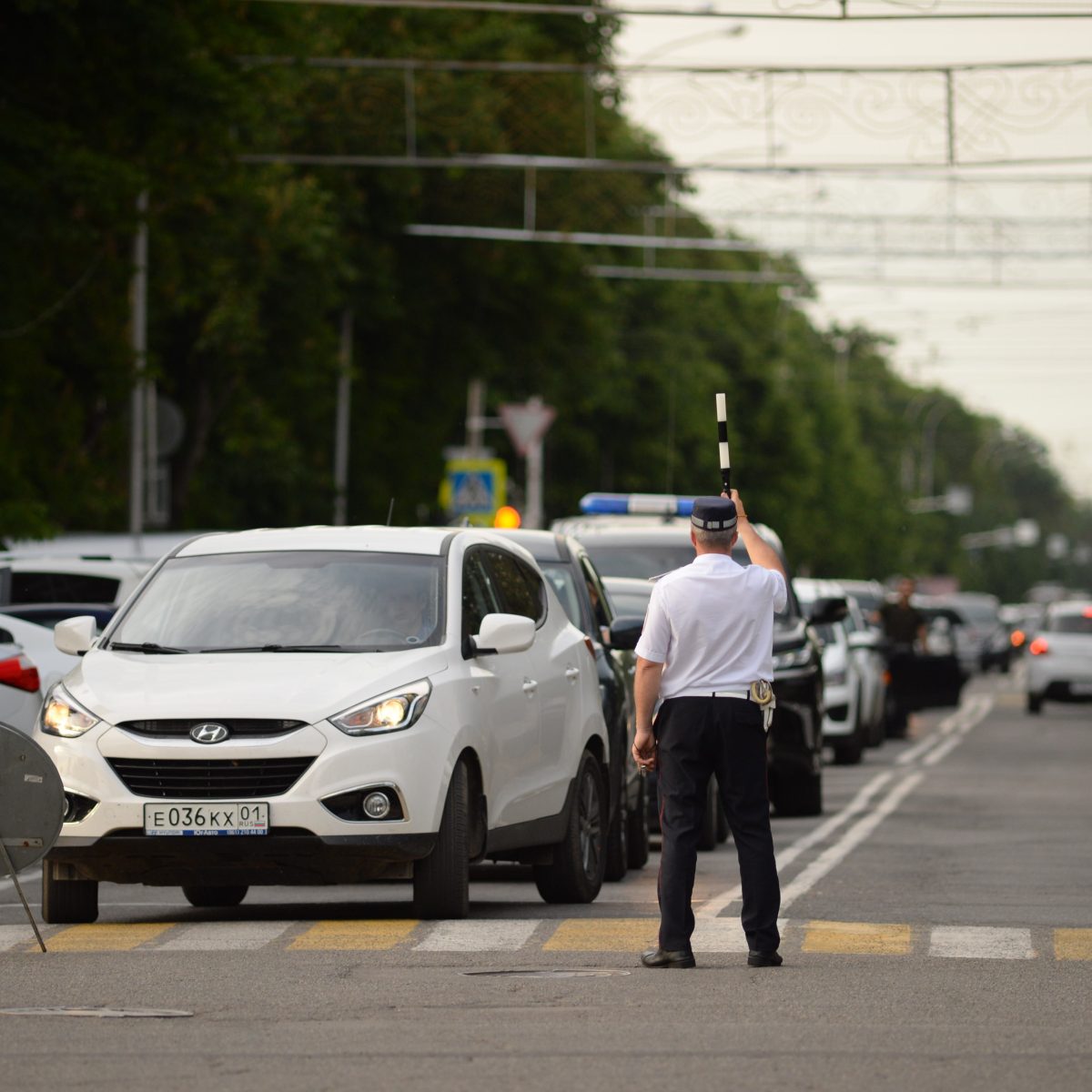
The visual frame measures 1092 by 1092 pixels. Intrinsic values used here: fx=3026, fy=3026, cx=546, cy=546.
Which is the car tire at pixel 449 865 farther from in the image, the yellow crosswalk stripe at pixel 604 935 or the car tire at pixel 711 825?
the car tire at pixel 711 825

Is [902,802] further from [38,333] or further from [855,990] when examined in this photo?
[855,990]

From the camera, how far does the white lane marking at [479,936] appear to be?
1133 cm

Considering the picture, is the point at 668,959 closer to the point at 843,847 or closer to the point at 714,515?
the point at 714,515

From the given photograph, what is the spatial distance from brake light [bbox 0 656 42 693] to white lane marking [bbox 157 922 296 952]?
141 inches

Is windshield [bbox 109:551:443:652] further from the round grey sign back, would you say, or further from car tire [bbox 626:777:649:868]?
car tire [bbox 626:777:649:868]

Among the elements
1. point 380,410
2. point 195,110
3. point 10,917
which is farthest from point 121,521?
point 10,917

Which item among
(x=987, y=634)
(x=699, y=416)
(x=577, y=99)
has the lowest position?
(x=987, y=634)

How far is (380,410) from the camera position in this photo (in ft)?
157

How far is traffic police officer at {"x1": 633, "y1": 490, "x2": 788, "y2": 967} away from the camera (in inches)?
420

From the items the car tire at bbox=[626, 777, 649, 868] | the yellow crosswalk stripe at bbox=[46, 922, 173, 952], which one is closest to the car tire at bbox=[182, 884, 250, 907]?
the yellow crosswalk stripe at bbox=[46, 922, 173, 952]

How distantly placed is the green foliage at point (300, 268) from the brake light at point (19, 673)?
695 cm

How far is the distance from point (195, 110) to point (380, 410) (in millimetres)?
20111

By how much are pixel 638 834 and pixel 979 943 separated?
15.0 ft

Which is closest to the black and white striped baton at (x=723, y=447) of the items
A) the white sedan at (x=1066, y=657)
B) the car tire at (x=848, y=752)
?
the car tire at (x=848, y=752)
